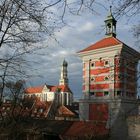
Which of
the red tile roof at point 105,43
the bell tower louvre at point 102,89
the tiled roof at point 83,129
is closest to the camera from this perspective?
the tiled roof at point 83,129

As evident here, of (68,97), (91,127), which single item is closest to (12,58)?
(91,127)

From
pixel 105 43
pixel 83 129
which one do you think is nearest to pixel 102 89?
pixel 105 43

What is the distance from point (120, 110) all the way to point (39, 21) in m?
33.0

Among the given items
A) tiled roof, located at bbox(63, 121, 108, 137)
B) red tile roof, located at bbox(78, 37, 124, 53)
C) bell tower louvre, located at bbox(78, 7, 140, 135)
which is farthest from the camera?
red tile roof, located at bbox(78, 37, 124, 53)

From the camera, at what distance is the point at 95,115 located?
131ft

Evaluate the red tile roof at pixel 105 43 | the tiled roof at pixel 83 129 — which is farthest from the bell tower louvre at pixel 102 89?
the tiled roof at pixel 83 129

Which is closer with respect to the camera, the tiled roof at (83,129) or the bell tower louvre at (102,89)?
the tiled roof at (83,129)

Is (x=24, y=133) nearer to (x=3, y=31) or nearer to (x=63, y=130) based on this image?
(x=3, y=31)

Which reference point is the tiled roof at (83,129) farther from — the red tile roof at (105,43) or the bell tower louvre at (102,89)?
the red tile roof at (105,43)

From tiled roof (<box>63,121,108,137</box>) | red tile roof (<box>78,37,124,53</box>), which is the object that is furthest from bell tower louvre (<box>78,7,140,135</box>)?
tiled roof (<box>63,121,108,137</box>)

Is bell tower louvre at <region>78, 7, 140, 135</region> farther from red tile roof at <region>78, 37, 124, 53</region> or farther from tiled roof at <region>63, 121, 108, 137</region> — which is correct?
tiled roof at <region>63, 121, 108, 137</region>

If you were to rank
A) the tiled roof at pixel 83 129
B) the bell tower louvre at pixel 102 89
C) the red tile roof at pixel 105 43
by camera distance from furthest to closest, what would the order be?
the red tile roof at pixel 105 43 → the bell tower louvre at pixel 102 89 → the tiled roof at pixel 83 129

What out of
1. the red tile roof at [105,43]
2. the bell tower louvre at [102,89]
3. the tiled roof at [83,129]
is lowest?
the tiled roof at [83,129]

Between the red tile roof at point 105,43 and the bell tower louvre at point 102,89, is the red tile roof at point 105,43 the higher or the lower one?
the higher one
